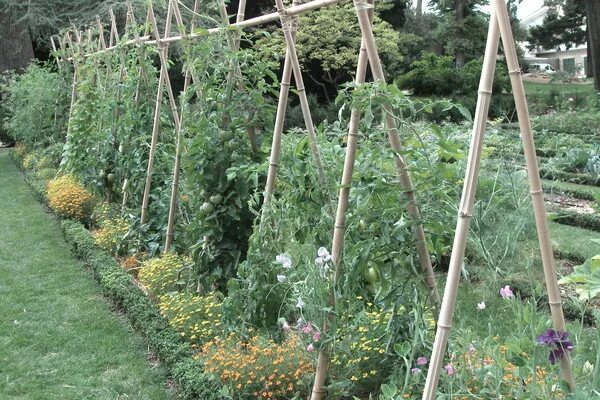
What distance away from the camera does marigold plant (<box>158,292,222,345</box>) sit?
4660mm

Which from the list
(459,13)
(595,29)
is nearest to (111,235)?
(595,29)

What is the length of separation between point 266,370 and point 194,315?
1.16 metres

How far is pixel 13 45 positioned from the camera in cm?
2031

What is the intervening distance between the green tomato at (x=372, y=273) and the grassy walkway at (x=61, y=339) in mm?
1661

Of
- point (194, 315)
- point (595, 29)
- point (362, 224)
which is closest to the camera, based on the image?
point (362, 224)

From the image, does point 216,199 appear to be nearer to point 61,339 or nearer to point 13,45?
point 61,339

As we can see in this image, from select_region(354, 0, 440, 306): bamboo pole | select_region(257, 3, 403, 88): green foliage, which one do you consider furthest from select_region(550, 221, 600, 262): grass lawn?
select_region(257, 3, 403, 88): green foliage

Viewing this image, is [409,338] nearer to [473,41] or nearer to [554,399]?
[554,399]

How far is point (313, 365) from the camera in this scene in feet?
12.6

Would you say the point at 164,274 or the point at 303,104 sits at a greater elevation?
the point at 303,104

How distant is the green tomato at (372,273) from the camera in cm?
325

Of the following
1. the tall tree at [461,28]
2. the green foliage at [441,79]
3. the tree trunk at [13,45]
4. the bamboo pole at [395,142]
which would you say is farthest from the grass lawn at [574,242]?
the tall tree at [461,28]

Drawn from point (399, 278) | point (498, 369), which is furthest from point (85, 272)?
point (498, 369)

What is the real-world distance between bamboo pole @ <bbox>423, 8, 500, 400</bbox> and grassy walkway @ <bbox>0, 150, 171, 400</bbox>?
7.31 feet
